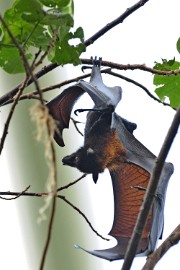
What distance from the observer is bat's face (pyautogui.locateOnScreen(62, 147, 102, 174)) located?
778mm

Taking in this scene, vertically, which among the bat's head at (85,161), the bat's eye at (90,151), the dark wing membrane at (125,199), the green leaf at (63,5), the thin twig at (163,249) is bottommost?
the thin twig at (163,249)

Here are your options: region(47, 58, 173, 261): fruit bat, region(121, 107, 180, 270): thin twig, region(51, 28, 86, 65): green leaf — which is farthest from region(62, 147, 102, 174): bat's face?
region(121, 107, 180, 270): thin twig

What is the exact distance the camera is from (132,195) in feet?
2.75

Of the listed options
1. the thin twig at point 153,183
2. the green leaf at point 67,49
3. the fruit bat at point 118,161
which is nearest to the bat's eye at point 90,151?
the fruit bat at point 118,161

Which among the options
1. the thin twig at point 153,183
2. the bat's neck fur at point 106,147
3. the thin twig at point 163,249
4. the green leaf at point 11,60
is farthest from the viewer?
the green leaf at point 11,60

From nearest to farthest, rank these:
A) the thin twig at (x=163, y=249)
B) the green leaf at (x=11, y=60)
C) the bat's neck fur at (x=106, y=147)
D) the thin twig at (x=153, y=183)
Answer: the thin twig at (x=153, y=183), the thin twig at (x=163, y=249), the bat's neck fur at (x=106, y=147), the green leaf at (x=11, y=60)

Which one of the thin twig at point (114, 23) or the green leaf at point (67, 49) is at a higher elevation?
the thin twig at point (114, 23)

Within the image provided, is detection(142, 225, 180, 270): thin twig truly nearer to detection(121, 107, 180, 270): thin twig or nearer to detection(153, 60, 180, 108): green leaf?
detection(121, 107, 180, 270): thin twig

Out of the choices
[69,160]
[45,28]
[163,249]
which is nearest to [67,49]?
[45,28]

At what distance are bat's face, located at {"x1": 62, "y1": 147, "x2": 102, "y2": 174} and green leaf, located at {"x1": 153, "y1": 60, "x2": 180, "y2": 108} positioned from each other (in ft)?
0.76

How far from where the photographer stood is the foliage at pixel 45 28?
0.78 m

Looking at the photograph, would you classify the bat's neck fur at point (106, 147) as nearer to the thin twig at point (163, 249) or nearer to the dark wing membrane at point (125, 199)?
the dark wing membrane at point (125, 199)

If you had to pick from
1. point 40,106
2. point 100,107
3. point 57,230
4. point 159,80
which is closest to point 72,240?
point 57,230

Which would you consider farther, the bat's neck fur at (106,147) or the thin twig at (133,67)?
the thin twig at (133,67)
